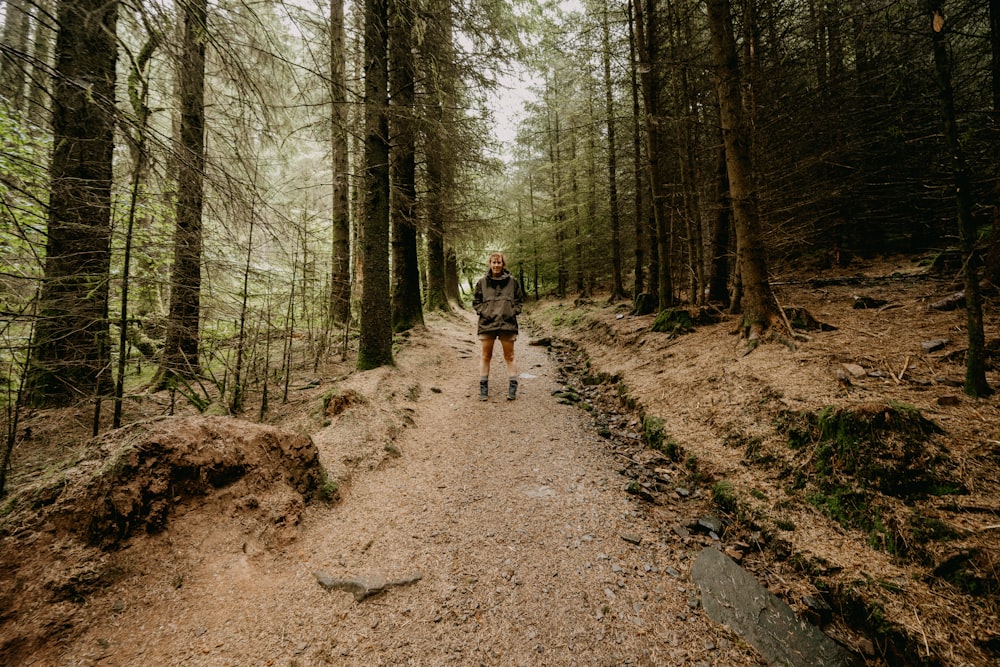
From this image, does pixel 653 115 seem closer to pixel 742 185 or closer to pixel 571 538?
pixel 742 185

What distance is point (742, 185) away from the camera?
5.47 meters

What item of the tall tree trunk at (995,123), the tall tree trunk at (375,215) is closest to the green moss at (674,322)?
the tall tree trunk at (995,123)

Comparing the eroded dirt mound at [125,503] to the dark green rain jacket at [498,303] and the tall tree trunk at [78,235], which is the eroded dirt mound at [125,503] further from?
the dark green rain jacket at [498,303]

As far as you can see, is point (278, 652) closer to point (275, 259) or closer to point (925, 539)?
point (925, 539)

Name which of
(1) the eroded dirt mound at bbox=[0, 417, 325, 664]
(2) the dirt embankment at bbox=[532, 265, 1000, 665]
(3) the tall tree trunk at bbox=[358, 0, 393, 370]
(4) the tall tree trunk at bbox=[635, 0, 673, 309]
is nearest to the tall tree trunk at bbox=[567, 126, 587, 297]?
(4) the tall tree trunk at bbox=[635, 0, 673, 309]

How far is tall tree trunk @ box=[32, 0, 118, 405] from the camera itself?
10.3 feet

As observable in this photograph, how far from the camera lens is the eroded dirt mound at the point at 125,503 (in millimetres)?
1880

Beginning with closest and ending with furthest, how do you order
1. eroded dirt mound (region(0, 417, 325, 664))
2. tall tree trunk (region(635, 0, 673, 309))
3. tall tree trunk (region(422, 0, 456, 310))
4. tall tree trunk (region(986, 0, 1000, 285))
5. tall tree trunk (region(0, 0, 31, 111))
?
eroded dirt mound (region(0, 417, 325, 664)), tall tree trunk (region(0, 0, 31, 111)), tall tree trunk (region(986, 0, 1000, 285)), tall tree trunk (region(422, 0, 456, 310)), tall tree trunk (region(635, 0, 673, 309))

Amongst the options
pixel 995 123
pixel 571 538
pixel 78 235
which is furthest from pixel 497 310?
pixel 995 123

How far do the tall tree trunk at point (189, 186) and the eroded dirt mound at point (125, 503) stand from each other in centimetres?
131

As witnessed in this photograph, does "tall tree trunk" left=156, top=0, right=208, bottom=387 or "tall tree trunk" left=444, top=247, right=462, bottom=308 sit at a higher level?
"tall tree trunk" left=444, top=247, right=462, bottom=308

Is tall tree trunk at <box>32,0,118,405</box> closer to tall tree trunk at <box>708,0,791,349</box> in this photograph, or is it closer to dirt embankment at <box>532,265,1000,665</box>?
dirt embankment at <box>532,265,1000,665</box>

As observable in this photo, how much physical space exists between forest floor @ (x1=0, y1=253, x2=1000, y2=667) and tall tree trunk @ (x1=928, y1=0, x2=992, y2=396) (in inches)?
15.6

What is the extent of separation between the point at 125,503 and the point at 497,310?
512 centimetres
